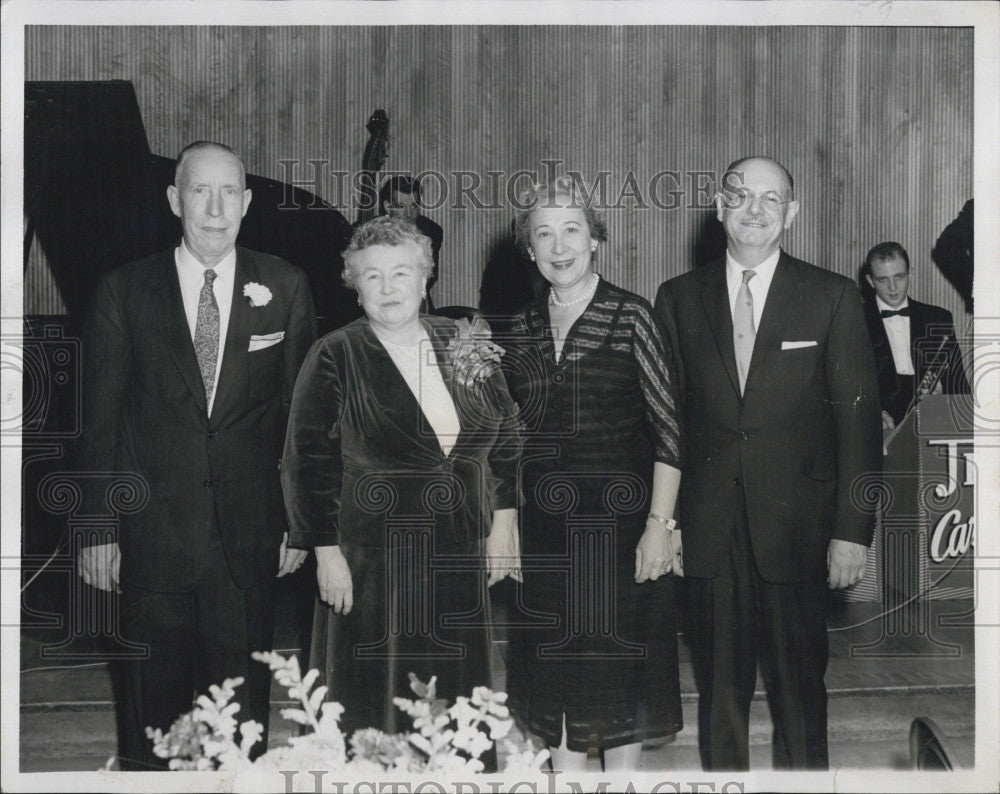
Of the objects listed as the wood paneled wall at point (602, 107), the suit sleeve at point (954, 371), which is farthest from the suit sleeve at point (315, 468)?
the suit sleeve at point (954, 371)

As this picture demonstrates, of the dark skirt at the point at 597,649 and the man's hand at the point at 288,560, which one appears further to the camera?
the man's hand at the point at 288,560

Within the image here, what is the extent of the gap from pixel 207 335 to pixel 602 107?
1.31m

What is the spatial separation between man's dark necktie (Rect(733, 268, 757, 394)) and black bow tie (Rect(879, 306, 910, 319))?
0.46m

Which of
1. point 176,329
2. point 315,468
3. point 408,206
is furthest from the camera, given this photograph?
point 408,206

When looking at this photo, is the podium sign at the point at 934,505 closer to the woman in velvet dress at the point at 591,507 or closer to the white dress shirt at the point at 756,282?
the white dress shirt at the point at 756,282

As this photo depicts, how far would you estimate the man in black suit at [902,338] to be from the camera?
2.69m

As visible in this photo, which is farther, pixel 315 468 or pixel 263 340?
pixel 263 340

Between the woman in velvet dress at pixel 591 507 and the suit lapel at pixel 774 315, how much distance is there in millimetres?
237

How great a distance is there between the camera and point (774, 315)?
2.50 metres

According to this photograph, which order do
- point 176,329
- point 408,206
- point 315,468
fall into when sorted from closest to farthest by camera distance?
1. point 315,468
2. point 176,329
3. point 408,206

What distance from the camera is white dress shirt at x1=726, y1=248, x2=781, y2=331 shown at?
2521mm

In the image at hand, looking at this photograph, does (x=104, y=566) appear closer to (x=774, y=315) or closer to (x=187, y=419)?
(x=187, y=419)

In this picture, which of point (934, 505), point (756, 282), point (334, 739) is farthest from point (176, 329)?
point (934, 505)

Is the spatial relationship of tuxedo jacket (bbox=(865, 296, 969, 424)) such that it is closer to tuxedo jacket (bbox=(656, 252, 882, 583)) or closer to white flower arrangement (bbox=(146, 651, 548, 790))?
tuxedo jacket (bbox=(656, 252, 882, 583))
